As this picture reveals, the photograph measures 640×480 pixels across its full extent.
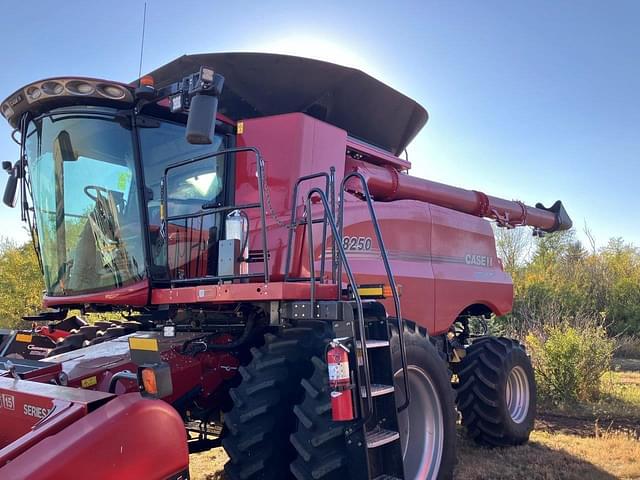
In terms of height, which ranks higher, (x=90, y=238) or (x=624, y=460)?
(x=90, y=238)

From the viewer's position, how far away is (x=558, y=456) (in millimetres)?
5383

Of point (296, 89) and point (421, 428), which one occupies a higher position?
point (296, 89)

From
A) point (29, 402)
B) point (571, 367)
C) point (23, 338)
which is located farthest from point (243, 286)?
point (571, 367)

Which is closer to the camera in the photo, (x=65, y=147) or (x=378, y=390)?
(x=378, y=390)

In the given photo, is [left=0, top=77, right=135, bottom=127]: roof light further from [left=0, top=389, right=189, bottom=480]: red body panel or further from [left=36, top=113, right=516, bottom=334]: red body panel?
[left=0, top=389, right=189, bottom=480]: red body panel

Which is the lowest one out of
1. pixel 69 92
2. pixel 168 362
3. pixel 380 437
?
pixel 380 437

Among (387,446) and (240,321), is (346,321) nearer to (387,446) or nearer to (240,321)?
(387,446)

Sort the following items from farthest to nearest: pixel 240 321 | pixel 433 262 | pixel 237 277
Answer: pixel 433 262
pixel 240 321
pixel 237 277

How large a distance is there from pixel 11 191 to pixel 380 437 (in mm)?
3579

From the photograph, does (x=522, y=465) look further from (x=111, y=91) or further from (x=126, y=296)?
(x=111, y=91)

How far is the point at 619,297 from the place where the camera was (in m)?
21.0

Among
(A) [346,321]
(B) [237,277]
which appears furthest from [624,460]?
(B) [237,277]

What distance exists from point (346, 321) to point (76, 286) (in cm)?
235

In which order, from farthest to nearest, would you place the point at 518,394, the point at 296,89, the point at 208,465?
the point at 518,394, the point at 208,465, the point at 296,89
